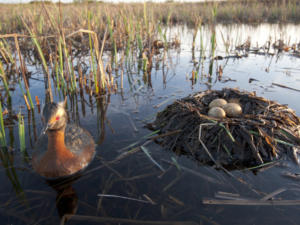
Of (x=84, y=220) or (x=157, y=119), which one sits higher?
(x=157, y=119)

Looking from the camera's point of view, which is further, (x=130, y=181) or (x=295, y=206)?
(x=130, y=181)

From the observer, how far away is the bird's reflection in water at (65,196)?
104 inches

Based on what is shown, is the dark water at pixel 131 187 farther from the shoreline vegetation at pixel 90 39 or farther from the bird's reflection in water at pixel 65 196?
the shoreline vegetation at pixel 90 39

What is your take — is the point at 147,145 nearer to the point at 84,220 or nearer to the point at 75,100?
the point at 84,220

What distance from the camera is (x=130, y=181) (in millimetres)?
3094

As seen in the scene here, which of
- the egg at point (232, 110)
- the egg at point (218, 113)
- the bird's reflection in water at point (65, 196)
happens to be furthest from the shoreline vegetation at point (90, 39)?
the egg at point (232, 110)

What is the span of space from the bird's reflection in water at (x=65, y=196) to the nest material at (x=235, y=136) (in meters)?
1.55

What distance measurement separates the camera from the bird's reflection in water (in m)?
2.64

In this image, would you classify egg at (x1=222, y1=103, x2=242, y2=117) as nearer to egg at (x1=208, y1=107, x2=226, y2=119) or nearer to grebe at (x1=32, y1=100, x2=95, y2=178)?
egg at (x1=208, y1=107, x2=226, y2=119)

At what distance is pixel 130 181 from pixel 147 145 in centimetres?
Result: 89

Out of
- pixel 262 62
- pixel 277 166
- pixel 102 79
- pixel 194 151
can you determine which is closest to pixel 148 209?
pixel 194 151

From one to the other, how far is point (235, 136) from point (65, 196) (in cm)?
251

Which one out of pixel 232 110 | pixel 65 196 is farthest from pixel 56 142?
pixel 232 110

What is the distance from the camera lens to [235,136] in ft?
11.9
